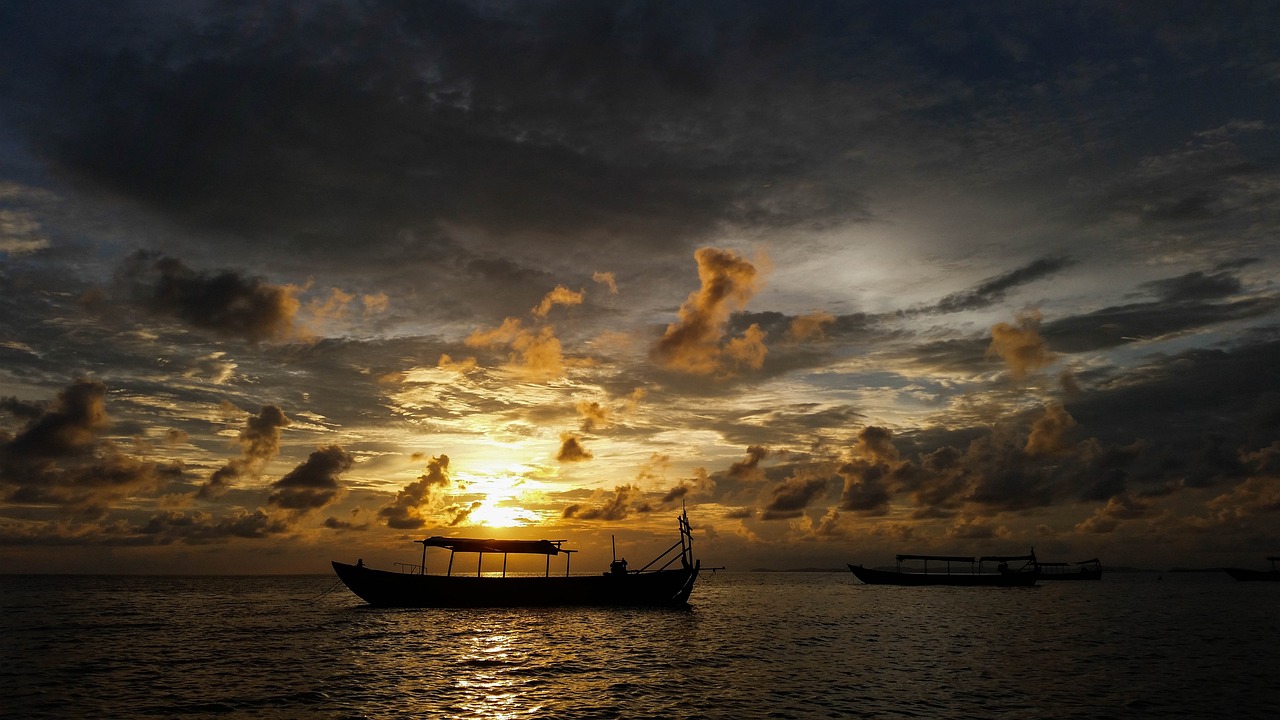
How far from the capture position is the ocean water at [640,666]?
31.6 metres

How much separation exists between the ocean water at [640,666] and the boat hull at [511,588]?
195 cm

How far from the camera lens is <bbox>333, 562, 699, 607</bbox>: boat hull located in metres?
72.8

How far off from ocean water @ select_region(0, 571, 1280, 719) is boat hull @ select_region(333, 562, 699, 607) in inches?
76.6

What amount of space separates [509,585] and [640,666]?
34133 millimetres

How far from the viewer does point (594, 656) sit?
152ft

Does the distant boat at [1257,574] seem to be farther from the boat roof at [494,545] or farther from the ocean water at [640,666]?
the boat roof at [494,545]

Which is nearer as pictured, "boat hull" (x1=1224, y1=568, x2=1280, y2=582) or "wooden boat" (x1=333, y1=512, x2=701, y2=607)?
"wooden boat" (x1=333, y1=512, x2=701, y2=607)

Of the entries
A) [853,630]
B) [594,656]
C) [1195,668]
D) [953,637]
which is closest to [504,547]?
[594,656]

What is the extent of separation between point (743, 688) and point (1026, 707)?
11.7 m

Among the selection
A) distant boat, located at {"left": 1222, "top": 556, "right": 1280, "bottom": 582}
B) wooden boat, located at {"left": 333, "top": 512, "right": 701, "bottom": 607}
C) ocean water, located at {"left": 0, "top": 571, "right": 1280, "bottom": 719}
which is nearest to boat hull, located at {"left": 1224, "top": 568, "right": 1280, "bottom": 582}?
distant boat, located at {"left": 1222, "top": 556, "right": 1280, "bottom": 582}

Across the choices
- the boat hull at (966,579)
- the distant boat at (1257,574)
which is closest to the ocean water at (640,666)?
the boat hull at (966,579)

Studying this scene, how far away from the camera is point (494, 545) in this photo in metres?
72.1

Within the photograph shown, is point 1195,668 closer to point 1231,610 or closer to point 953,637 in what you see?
point 953,637

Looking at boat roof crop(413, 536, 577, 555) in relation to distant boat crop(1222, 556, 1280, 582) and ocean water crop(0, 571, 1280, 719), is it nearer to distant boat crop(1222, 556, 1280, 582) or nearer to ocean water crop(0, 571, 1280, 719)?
ocean water crop(0, 571, 1280, 719)
